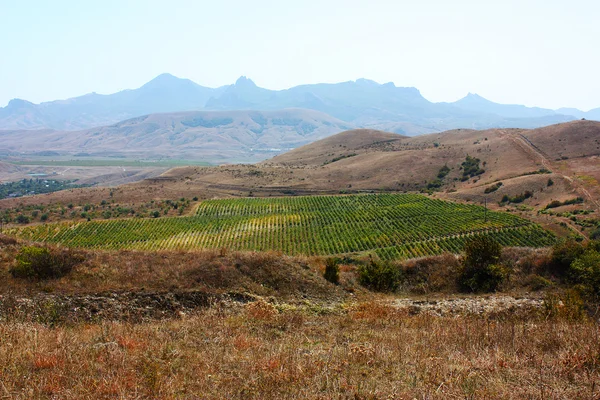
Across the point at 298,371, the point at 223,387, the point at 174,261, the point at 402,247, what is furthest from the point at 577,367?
the point at 402,247

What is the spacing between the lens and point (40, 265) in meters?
13.4

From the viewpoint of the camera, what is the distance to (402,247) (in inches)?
1868

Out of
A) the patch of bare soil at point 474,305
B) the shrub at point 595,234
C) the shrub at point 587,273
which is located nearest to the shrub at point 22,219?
the patch of bare soil at point 474,305

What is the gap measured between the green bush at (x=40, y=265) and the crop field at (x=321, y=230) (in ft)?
114

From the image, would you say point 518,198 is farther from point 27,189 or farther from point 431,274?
point 27,189

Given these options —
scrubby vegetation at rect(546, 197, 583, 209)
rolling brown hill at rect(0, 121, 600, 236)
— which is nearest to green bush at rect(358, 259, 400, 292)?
rolling brown hill at rect(0, 121, 600, 236)

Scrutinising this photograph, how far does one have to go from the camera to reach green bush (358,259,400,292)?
19625mm

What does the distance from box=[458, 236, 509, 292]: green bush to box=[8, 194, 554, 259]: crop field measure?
78.2ft

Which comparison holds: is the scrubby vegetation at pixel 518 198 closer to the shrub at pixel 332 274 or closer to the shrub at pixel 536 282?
the shrub at pixel 536 282

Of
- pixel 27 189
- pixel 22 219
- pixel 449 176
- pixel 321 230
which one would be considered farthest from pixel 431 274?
pixel 27 189

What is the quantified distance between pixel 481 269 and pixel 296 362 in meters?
16.0

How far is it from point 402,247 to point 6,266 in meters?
41.5

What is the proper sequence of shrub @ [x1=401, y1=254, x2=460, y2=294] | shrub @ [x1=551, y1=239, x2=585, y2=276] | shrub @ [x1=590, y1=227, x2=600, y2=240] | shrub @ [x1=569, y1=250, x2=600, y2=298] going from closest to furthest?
shrub @ [x1=569, y1=250, x2=600, y2=298] → shrub @ [x1=401, y1=254, x2=460, y2=294] → shrub @ [x1=551, y1=239, x2=585, y2=276] → shrub @ [x1=590, y1=227, x2=600, y2=240]

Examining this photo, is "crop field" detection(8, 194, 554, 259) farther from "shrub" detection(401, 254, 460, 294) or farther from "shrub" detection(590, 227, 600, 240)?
"shrub" detection(401, 254, 460, 294)
